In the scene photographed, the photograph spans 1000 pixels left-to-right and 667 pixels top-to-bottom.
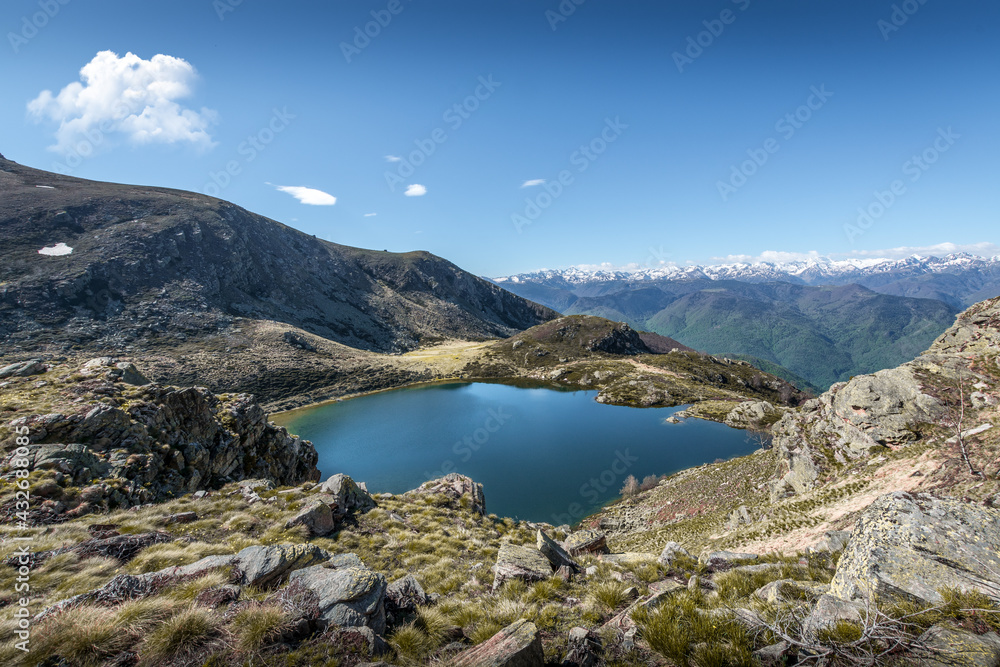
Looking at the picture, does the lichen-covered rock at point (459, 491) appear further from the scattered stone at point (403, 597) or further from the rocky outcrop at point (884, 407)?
the rocky outcrop at point (884, 407)

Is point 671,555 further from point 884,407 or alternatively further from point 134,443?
point 134,443

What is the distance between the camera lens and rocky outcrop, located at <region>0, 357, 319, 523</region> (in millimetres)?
12953

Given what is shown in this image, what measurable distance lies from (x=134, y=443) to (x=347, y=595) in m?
16.6

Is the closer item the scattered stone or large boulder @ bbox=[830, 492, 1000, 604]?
large boulder @ bbox=[830, 492, 1000, 604]

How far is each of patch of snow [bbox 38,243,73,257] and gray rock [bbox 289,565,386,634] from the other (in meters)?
148

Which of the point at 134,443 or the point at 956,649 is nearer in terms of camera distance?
the point at 956,649

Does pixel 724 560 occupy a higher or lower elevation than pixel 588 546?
higher

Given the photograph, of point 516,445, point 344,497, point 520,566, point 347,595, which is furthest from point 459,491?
point 516,445

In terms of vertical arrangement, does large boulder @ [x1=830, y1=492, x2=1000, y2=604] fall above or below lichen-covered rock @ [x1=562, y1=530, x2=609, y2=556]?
above

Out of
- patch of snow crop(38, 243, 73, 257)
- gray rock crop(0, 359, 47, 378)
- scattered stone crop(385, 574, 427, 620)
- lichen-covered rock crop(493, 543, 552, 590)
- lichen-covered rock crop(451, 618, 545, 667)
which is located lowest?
lichen-covered rock crop(493, 543, 552, 590)

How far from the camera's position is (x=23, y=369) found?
1922 centimetres

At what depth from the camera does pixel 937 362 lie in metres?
20.3

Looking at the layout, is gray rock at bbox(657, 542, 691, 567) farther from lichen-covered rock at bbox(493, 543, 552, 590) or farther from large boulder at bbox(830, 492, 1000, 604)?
large boulder at bbox(830, 492, 1000, 604)

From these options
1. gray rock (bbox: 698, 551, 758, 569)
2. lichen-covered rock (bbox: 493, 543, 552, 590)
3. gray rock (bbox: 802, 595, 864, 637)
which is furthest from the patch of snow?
gray rock (bbox: 802, 595, 864, 637)
